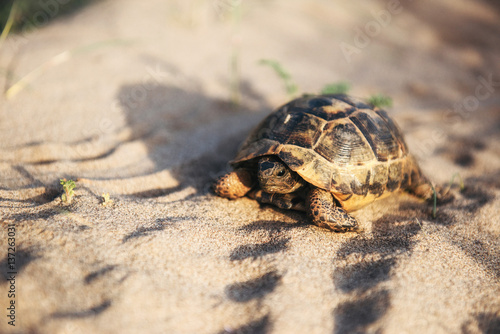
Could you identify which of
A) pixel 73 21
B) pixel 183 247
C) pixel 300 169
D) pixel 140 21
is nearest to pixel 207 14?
pixel 140 21

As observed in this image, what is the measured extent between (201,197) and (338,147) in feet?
3.99

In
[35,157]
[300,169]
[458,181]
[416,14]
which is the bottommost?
[458,181]

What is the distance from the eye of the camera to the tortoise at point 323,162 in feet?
7.91

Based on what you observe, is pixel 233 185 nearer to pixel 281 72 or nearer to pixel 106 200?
pixel 106 200

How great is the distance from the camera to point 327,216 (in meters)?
2.27

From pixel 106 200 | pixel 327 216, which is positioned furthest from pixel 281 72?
pixel 106 200

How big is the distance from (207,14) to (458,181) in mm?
4933

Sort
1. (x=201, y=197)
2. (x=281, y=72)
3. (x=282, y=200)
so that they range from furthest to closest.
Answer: (x=281, y=72) < (x=201, y=197) < (x=282, y=200)

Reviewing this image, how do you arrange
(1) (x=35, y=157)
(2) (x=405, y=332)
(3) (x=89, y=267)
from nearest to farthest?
(2) (x=405, y=332) → (3) (x=89, y=267) → (1) (x=35, y=157)

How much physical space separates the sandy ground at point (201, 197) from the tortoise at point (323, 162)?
0.17 metres

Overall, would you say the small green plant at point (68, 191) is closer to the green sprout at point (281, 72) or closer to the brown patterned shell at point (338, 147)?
the brown patterned shell at point (338, 147)

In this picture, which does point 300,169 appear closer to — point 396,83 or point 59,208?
point 59,208

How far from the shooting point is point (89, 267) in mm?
1780

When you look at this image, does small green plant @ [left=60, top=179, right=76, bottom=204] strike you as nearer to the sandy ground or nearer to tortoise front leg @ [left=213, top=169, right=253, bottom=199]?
the sandy ground
